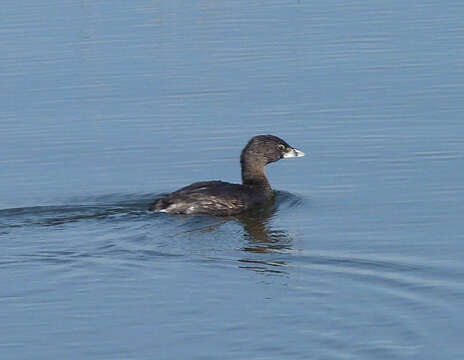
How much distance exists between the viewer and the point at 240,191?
50.5 feet

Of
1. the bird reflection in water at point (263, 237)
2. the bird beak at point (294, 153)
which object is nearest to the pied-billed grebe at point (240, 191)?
the bird beak at point (294, 153)

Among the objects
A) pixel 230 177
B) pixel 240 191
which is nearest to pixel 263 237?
pixel 240 191

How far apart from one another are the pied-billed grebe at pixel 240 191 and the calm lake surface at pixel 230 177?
0.20 meters

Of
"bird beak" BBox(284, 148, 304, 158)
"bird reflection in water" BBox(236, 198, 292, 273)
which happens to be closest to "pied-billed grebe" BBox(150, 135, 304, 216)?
"bird beak" BBox(284, 148, 304, 158)

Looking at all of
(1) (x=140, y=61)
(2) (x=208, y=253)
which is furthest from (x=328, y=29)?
(2) (x=208, y=253)

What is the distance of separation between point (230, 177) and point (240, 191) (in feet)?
3.97

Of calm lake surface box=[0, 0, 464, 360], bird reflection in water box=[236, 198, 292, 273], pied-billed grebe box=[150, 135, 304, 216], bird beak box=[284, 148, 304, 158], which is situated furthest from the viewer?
bird beak box=[284, 148, 304, 158]

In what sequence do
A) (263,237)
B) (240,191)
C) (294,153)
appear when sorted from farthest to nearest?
1. (294,153)
2. (240,191)
3. (263,237)

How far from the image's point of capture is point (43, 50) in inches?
853

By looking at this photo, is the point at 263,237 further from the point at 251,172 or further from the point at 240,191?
the point at 251,172

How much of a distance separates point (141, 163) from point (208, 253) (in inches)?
146

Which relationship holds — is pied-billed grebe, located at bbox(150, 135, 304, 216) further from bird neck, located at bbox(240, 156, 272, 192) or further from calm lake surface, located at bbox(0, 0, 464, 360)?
calm lake surface, located at bbox(0, 0, 464, 360)

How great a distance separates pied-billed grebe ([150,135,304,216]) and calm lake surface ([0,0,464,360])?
0.20 metres

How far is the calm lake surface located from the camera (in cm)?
1080
